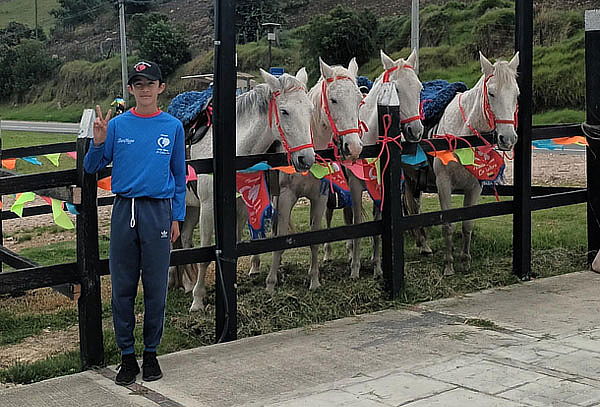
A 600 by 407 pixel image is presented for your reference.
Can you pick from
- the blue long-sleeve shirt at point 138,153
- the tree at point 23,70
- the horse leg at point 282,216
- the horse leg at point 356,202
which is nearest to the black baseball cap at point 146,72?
the blue long-sleeve shirt at point 138,153

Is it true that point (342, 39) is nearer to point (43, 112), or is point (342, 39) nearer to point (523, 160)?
point (523, 160)

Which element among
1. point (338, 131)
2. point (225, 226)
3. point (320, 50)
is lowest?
point (225, 226)

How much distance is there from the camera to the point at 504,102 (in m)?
7.17

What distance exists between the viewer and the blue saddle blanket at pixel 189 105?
6.91 m

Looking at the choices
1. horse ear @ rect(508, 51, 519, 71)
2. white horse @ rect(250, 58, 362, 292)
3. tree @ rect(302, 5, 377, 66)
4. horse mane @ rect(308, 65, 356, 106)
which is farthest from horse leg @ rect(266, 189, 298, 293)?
tree @ rect(302, 5, 377, 66)

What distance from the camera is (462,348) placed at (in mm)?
5105

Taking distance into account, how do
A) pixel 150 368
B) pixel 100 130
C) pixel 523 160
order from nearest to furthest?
1. pixel 100 130
2. pixel 150 368
3. pixel 523 160

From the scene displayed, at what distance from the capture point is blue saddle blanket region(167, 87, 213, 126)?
691 cm

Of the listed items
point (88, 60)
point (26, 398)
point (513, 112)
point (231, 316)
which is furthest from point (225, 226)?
point (88, 60)

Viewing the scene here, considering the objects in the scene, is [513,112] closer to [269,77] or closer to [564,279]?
[564,279]

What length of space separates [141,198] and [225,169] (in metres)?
1.02

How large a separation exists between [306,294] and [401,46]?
30152mm

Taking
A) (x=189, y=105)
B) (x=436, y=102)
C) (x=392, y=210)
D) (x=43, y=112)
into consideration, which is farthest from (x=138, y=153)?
(x=43, y=112)

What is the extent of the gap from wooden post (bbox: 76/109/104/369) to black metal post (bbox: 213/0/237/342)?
→ 2.97 feet
